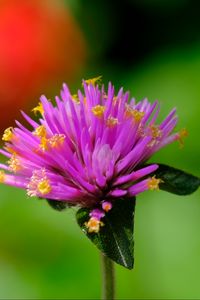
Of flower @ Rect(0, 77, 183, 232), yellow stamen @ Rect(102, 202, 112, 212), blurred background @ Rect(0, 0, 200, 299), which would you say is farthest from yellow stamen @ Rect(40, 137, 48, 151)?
blurred background @ Rect(0, 0, 200, 299)

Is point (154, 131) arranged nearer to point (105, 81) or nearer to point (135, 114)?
point (135, 114)

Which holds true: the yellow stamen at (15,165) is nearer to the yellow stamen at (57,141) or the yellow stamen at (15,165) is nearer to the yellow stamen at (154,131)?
the yellow stamen at (57,141)

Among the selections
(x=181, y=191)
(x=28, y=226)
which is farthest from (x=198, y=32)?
(x=181, y=191)

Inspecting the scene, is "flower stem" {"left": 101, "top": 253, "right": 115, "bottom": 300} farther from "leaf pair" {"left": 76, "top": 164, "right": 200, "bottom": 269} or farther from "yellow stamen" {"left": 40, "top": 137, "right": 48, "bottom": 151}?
"yellow stamen" {"left": 40, "top": 137, "right": 48, "bottom": 151}

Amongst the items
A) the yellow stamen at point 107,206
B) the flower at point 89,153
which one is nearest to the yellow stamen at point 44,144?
the flower at point 89,153

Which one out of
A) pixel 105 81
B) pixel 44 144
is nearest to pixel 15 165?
pixel 44 144

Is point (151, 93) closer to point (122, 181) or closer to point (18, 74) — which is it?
point (18, 74)
